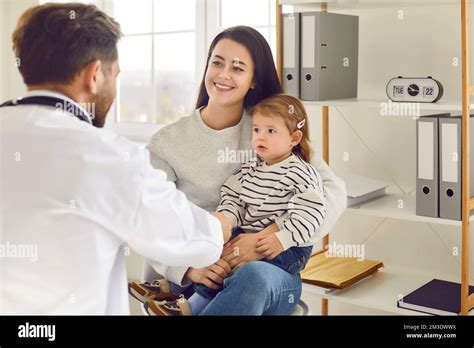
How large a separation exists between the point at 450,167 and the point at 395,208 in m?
0.22

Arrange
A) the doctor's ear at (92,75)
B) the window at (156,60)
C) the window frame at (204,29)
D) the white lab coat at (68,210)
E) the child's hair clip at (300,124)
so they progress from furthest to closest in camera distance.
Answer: the window at (156,60) < the window frame at (204,29) < the child's hair clip at (300,124) < the doctor's ear at (92,75) < the white lab coat at (68,210)

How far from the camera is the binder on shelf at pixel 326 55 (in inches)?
74.9

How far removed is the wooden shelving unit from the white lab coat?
85cm

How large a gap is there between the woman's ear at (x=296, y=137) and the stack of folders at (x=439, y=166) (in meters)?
0.38

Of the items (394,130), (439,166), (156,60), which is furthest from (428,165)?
(156,60)

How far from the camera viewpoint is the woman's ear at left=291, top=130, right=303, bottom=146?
1548 millimetres

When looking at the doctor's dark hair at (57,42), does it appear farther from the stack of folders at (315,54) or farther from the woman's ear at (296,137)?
the stack of folders at (315,54)

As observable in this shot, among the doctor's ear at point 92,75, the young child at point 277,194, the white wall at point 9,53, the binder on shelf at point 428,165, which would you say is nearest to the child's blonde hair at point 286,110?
the young child at point 277,194

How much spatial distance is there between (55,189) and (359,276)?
116cm

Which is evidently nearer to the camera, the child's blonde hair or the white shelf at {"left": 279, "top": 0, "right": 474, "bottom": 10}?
the child's blonde hair

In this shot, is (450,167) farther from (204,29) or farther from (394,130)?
(204,29)

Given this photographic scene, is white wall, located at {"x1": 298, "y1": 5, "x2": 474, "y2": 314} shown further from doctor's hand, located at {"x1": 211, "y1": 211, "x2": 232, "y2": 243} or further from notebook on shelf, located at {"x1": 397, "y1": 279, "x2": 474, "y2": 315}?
doctor's hand, located at {"x1": 211, "y1": 211, "x2": 232, "y2": 243}

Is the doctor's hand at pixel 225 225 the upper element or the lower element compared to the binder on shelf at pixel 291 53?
lower

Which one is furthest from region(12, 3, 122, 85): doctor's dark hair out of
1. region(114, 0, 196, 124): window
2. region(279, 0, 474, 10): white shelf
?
region(114, 0, 196, 124): window
